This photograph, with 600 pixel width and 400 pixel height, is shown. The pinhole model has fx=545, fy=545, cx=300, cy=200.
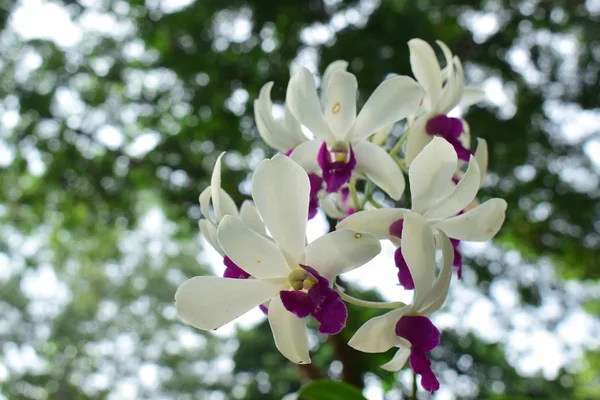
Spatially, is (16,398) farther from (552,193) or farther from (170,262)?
(552,193)

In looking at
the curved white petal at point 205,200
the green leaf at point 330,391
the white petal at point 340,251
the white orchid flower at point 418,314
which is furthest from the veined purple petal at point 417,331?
the green leaf at point 330,391

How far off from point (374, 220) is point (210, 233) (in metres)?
0.24

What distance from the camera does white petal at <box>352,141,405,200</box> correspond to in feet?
2.73

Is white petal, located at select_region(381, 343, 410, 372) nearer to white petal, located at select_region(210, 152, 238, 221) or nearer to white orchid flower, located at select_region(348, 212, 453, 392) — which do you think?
white orchid flower, located at select_region(348, 212, 453, 392)

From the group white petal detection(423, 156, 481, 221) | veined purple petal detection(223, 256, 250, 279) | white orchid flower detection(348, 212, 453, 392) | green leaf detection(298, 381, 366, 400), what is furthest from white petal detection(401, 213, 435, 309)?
green leaf detection(298, 381, 366, 400)

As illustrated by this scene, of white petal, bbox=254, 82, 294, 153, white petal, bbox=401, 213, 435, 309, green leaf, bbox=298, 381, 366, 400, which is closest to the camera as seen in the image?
white petal, bbox=401, 213, 435, 309

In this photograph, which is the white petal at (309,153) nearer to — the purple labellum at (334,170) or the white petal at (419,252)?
the purple labellum at (334,170)

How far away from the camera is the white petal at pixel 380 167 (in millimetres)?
833

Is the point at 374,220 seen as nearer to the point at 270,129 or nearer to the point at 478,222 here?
the point at 478,222

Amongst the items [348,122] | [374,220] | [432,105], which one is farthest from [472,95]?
[374,220]

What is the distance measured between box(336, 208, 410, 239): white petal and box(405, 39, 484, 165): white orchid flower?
0.17 metres

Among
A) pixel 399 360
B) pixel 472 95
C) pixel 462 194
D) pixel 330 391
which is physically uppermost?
pixel 462 194

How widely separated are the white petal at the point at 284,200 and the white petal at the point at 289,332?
0.08 m

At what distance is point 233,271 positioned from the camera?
0.78m
